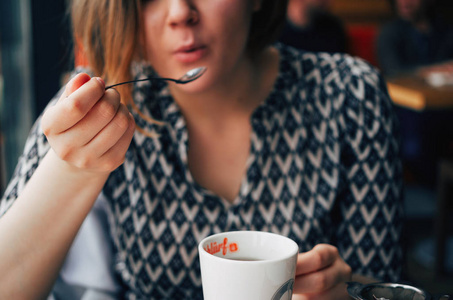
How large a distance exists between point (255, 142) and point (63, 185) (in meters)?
0.45

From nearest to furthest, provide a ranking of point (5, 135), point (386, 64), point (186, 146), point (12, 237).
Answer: point (12, 237)
point (186, 146)
point (5, 135)
point (386, 64)

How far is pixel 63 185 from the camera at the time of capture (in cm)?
70

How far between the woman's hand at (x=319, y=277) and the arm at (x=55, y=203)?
0.94 feet

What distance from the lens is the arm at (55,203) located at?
655mm

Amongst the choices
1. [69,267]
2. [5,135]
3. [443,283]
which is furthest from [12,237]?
[443,283]

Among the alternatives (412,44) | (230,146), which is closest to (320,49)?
(412,44)

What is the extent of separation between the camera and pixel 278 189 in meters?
1.03

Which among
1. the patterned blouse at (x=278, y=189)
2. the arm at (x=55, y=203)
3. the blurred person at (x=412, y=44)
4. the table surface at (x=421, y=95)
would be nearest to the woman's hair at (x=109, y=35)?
the patterned blouse at (x=278, y=189)

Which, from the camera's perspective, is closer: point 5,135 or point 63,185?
point 63,185

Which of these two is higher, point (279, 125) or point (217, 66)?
point (217, 66)

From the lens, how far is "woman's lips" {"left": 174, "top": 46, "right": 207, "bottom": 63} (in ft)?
2.82

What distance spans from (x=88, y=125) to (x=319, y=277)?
351mm

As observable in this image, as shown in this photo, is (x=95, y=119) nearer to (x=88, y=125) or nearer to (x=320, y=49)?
(x=88, y=125)

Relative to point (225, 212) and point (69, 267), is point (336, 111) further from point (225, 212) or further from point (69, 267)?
point (69, 267)
